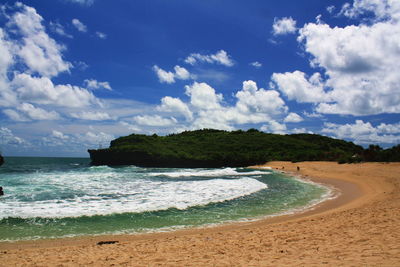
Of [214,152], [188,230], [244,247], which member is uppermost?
[214,152]

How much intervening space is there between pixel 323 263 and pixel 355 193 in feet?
53.4

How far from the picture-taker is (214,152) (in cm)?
7225

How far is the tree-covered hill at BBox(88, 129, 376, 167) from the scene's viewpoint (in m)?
64.6

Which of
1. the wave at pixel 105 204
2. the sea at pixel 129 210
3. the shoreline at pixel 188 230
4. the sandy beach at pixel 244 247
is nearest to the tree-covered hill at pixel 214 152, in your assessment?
the sea at pixel 129 210

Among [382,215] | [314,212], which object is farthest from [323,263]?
[314,212]

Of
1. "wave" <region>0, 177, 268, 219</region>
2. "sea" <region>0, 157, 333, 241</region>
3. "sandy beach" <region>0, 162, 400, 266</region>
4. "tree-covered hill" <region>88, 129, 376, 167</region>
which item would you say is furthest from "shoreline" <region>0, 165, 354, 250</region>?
"tree-covered hill" <region>88, 129, 376, 167</region>

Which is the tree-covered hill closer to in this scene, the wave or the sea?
the sea

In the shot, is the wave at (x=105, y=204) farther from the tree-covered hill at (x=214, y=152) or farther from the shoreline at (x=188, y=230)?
the tree-covered hill at (x=214, y=152)

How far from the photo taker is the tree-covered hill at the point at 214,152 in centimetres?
6462

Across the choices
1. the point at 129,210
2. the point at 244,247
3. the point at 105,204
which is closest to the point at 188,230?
the point at 244,247

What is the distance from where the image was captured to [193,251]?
316 inches

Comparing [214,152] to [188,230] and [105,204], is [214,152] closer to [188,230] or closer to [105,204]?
[105,204]

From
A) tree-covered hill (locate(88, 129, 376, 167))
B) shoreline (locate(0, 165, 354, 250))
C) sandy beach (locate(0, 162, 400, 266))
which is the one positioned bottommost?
shoreline (locate(0, 165, 354, 250))

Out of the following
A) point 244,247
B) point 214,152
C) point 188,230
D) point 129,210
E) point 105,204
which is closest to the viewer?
point 244,247
